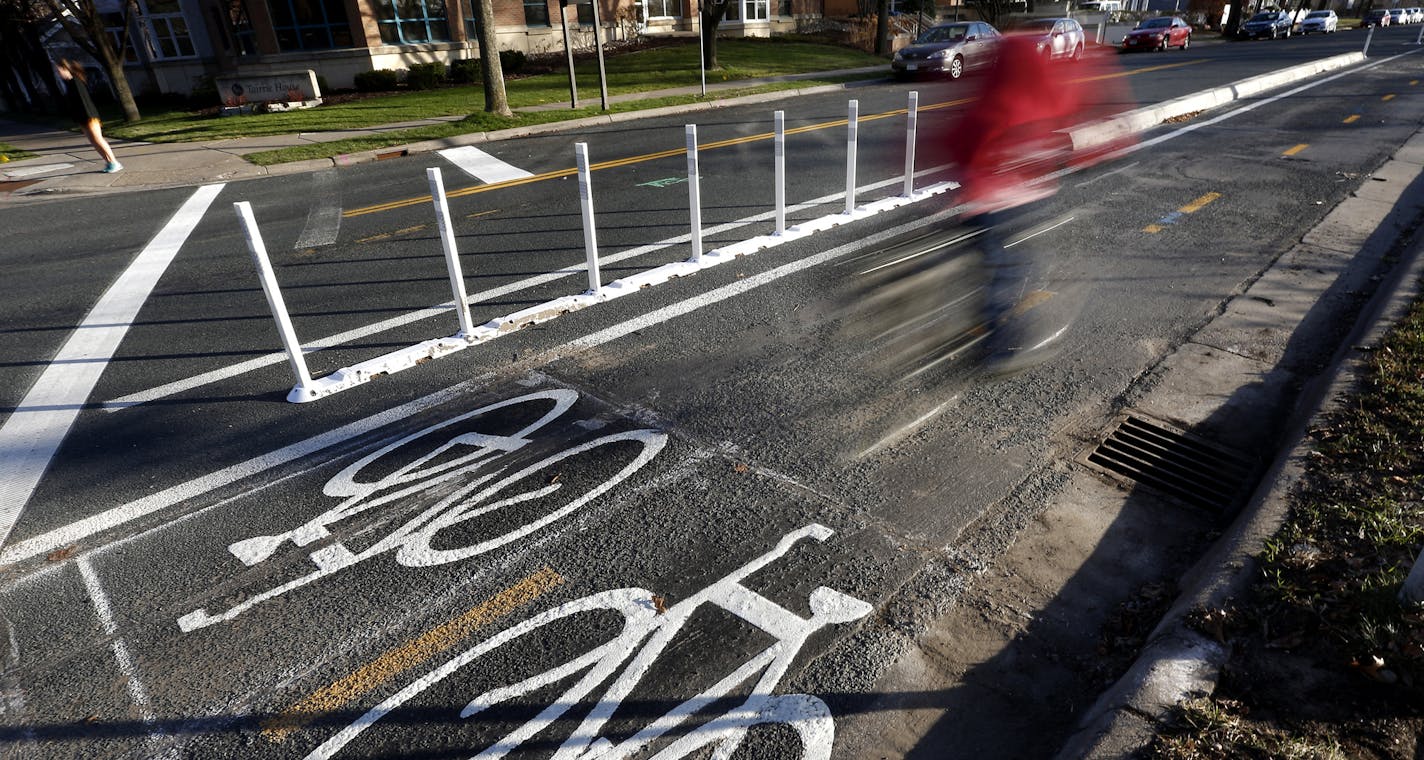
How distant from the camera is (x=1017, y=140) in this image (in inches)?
241

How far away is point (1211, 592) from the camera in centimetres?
303

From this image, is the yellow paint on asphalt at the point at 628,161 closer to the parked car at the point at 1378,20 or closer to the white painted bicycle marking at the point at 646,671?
the white painted bicycle marking at the point at 646,671

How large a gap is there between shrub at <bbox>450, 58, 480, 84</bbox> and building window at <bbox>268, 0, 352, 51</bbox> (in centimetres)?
404

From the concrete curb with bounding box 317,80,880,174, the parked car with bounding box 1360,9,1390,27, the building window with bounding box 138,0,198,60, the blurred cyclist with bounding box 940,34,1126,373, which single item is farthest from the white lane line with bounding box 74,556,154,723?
the parked car with bounding box 1360,9,1390,27

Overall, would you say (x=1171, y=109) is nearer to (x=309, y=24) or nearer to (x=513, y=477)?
(x=513, y=477)

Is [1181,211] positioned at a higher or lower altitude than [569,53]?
lower

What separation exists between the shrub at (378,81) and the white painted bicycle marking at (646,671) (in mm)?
27076

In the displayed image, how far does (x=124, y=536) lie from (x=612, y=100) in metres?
18.5

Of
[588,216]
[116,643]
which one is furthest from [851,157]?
[116,643]

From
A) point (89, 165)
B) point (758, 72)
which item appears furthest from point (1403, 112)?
point (89, 165)

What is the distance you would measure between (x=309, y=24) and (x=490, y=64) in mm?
15062

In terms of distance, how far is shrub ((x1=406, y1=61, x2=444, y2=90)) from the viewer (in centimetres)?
2572

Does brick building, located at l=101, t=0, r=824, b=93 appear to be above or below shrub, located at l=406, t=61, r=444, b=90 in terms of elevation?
above

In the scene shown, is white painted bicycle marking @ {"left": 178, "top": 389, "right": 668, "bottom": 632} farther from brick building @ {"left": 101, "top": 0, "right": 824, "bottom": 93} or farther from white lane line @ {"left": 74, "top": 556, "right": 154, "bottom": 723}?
brick building @ {"left": 101, "top": 0, "right": 824, "bottom": 93}
